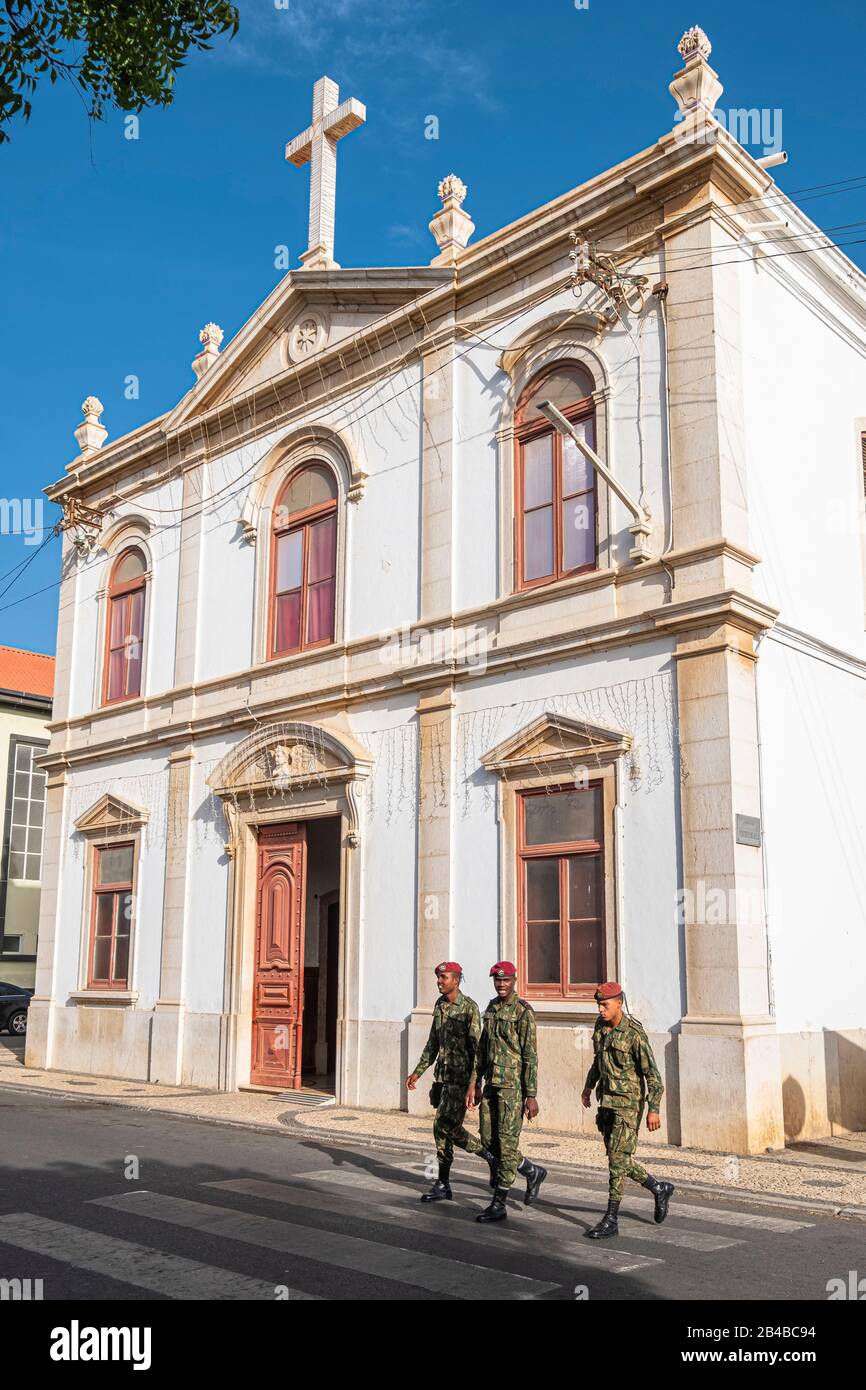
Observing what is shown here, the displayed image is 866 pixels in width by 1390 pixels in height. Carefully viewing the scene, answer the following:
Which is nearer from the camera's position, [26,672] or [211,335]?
[211,335]

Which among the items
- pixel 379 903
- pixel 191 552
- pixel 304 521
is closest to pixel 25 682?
pixel 191 552

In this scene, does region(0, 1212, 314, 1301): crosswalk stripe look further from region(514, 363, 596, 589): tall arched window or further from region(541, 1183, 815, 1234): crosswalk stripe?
region(514, 363, 596, 589): tall arched window

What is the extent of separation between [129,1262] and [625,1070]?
3290 mm

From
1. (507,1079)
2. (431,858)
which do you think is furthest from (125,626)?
(507,1079)

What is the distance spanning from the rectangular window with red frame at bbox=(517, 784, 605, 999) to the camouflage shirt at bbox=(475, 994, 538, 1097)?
155 inches

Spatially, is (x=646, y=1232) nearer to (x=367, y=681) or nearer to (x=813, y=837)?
(x=813, y=837)

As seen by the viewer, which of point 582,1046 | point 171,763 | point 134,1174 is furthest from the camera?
point 171,763

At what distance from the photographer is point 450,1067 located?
31.8 feet

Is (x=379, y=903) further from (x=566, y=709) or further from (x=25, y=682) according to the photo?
(x=25, y=682)

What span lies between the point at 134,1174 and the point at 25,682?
1109 inches

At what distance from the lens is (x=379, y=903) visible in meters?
15.5

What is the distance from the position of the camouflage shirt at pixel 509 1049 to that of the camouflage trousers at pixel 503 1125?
7 cm

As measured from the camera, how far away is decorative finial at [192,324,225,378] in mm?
20531

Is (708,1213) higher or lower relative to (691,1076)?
lower
